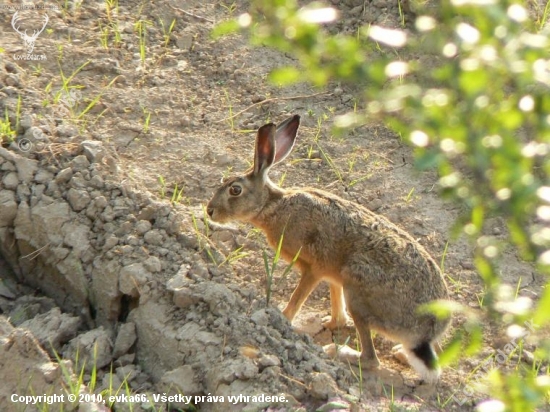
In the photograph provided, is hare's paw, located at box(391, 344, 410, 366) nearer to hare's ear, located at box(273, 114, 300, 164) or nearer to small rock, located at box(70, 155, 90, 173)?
hare's ear, located at box(273, 114, 300, 164)

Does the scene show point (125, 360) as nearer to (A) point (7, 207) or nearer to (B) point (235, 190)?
(A) point (7, 207)

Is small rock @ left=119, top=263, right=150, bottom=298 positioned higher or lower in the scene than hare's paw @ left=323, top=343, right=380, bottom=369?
higher

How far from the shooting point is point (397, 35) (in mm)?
2348

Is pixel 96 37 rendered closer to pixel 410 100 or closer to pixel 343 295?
pixel 343 295

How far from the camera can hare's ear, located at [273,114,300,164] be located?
6258 millimetres

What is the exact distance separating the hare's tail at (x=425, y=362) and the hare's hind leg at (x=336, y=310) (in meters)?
0.61

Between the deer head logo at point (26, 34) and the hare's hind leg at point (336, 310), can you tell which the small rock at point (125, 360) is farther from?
the deer head logo at point (26, 34)

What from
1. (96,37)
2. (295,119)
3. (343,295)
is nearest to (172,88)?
(96,37)

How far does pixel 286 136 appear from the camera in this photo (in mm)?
6273

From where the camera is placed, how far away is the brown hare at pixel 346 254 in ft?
17.9

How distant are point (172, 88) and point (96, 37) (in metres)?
0.84

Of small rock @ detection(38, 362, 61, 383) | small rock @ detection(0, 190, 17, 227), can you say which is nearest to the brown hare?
small rock @ detection(0, 190, 17, 227)

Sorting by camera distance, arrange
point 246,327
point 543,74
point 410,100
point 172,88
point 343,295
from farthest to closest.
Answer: point 172,88 → point 343,295 → point 246,327 → point 410,100 → point 543,74

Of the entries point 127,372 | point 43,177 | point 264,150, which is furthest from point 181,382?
point 264,150
